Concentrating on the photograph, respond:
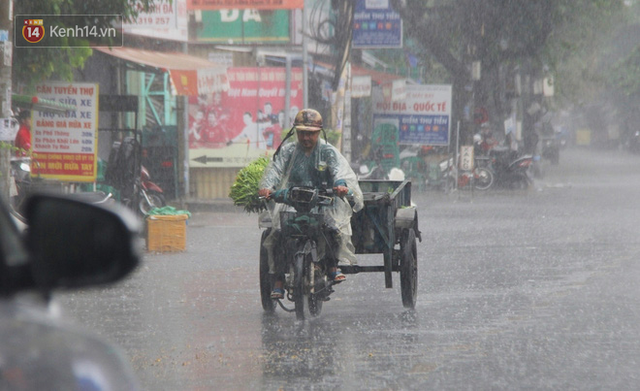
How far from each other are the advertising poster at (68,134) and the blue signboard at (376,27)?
35.4 ft

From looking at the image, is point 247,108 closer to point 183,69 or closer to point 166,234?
point 183,69

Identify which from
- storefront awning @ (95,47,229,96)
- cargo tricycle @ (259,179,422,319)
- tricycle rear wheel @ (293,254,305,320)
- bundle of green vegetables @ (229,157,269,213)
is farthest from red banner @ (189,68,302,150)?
tricycle rear wheel @ (293,254,305,320)

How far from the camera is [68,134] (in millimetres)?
15758

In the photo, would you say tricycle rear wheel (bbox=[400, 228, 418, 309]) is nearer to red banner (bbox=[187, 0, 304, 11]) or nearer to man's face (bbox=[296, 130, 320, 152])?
man's face (bbox=[296, 130, 320, 152])

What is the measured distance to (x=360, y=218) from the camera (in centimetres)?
888

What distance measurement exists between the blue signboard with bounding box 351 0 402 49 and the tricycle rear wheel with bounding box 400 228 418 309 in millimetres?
16771

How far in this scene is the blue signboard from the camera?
25359 millimetres

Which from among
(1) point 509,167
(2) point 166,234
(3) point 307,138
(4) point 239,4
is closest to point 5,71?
(2) point 166,234

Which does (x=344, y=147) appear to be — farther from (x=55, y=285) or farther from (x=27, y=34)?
(x=55, y=285)

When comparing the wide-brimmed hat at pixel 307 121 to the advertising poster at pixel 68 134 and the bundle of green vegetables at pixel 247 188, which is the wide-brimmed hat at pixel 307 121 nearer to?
the bundle of green vegetables at pixel 247 188

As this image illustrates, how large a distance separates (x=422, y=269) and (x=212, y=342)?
16.0 feet

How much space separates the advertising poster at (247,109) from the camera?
77.0 feet

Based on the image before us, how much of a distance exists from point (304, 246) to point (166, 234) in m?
5.93
